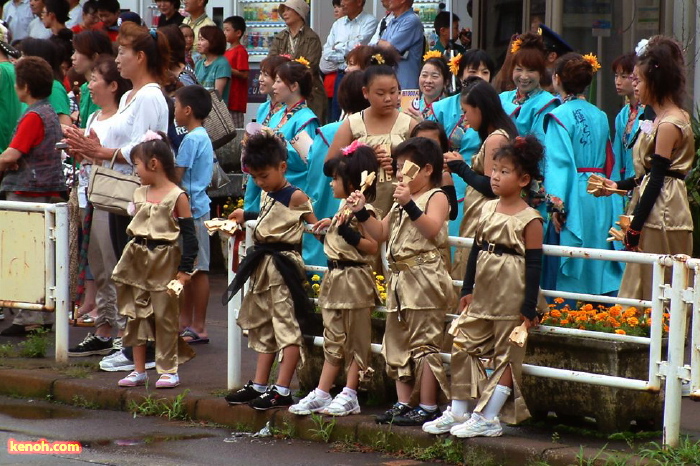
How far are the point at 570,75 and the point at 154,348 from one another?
10.6ft

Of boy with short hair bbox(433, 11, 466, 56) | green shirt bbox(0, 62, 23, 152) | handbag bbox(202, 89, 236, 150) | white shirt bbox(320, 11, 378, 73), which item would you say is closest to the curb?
green shirt bbox(0, 62, 23, 152)

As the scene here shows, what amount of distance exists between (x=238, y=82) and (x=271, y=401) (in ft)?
24.3

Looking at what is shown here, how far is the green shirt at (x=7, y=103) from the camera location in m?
9.81

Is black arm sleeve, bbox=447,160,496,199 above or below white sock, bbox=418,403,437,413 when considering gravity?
above

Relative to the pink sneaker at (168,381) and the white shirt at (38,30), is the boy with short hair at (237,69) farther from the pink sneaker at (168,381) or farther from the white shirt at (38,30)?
the pink sneaker at (168,381)

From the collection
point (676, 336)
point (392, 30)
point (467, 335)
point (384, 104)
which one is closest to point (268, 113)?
point (384, 104)

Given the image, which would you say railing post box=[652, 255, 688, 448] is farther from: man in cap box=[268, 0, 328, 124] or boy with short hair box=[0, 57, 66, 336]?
man in cap box=[268, 0, 328, 124]

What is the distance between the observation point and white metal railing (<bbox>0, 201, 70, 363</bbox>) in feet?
26.8

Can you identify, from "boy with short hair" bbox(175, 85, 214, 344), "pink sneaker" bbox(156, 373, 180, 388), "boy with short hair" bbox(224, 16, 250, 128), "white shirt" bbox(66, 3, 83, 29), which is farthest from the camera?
"white shirt" bbox(66, 3, 83, 29)

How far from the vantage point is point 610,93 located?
1259 centimetres

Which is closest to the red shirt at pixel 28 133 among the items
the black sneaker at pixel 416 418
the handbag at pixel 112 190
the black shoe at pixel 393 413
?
the handbag at pixel 112 190

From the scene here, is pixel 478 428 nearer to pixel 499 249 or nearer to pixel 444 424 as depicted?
pixel 444 424

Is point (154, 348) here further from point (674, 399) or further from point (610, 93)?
point (610, 93)

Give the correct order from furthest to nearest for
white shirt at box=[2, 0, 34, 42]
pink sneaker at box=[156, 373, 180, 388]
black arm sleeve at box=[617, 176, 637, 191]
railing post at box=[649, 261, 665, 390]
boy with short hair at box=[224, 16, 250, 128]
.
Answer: white shirt at box=[2, 0, 34, 42] → boy with short hair at box=[224, 16, 250, 128] → pink sneaker at box=[156, 373, 180, 388] → black arm sleeve at box=[617, 176, 637, 191] → railing post at box=[649, 261, 665, 390]
